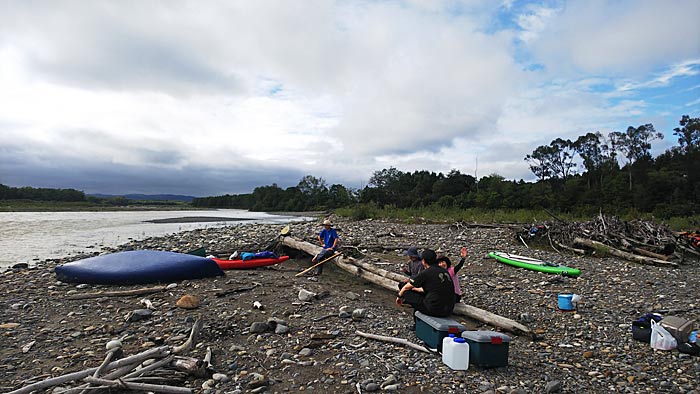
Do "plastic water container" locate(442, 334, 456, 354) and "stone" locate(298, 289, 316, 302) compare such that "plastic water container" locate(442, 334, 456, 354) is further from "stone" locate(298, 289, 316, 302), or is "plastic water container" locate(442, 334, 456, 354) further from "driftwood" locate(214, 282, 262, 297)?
"driftwood" locate(214, 282, 262, 297)

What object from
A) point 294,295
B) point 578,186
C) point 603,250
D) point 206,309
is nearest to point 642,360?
point 294,295

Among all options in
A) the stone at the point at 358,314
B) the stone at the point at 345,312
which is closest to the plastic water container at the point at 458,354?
the stone at the point at 358,314

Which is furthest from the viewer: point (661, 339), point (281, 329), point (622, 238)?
point (622, 238)

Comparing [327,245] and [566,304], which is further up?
[327,245]

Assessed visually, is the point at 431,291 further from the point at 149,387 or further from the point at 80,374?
the point at 80,374

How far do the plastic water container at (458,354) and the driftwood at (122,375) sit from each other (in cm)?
290

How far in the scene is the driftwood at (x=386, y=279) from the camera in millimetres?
6641

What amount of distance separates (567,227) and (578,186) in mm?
35444

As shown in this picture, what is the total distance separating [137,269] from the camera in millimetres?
9484

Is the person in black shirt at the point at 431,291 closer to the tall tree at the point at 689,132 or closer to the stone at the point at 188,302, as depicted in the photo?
the stone at the point at 188,302

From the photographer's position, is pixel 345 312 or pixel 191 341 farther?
pixel 345 312

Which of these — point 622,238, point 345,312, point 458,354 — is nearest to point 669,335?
point 458,354

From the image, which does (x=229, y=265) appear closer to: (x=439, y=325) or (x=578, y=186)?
(x=439, y=325)

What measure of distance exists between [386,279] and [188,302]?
4077 mm
